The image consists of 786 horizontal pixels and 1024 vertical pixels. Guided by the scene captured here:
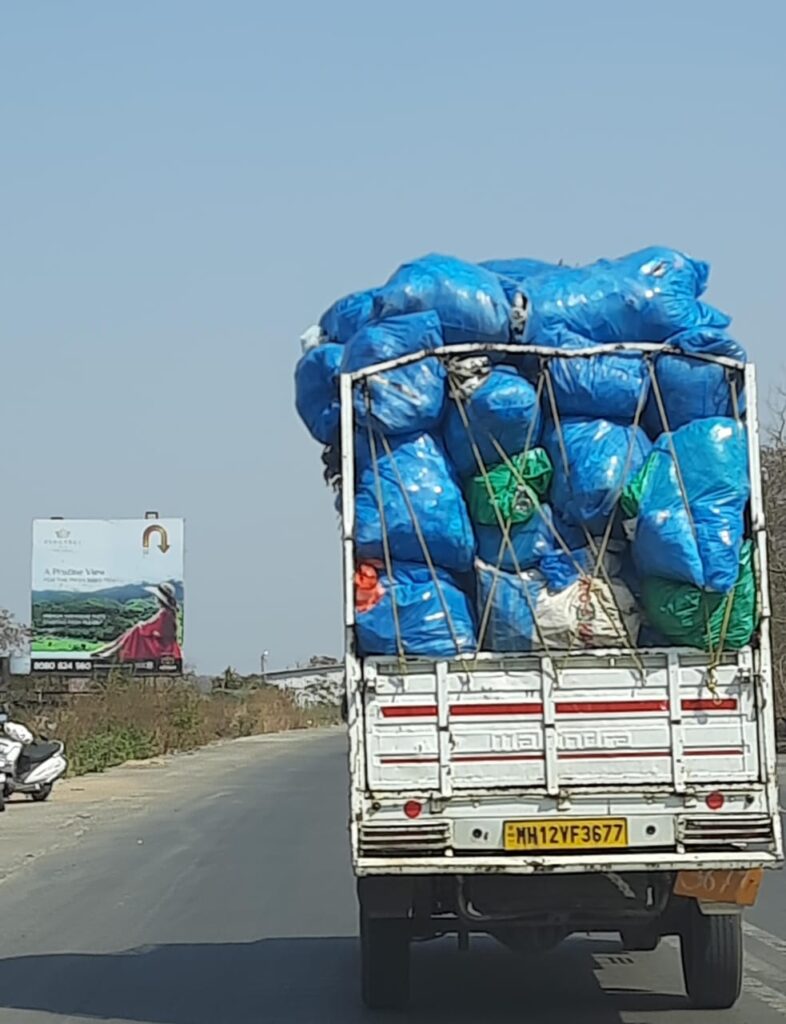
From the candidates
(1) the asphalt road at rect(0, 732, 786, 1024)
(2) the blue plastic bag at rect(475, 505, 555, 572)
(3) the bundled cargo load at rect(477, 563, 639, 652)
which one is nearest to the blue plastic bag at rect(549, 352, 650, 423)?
(2) the blue plastic bag at rect(475, 505, 555, 572)

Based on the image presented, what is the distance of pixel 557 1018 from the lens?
8.78 metres

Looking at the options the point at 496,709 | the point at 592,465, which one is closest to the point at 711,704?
the point at 496,709

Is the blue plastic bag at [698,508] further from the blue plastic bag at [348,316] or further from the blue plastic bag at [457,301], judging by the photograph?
the blue plastic bag at [348,316]

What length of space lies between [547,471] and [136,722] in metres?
41.6

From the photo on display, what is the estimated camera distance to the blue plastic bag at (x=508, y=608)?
830cm

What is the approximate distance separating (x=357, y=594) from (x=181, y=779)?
96.0 feet

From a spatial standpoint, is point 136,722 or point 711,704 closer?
point 711,704

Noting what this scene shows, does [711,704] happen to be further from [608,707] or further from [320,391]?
[320,391]

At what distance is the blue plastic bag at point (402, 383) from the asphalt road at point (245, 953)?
3.05 metres

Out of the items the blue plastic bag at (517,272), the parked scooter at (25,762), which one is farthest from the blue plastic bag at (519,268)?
the parked scooter at (25,762)

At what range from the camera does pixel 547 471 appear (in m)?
8.58

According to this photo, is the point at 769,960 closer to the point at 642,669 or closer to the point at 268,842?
the point at 642,669

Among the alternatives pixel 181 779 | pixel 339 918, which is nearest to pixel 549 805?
pixel 339 918

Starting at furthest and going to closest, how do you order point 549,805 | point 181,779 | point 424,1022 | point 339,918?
point 181,779 < point 339,918 < point 424,1022 < point 549,805
